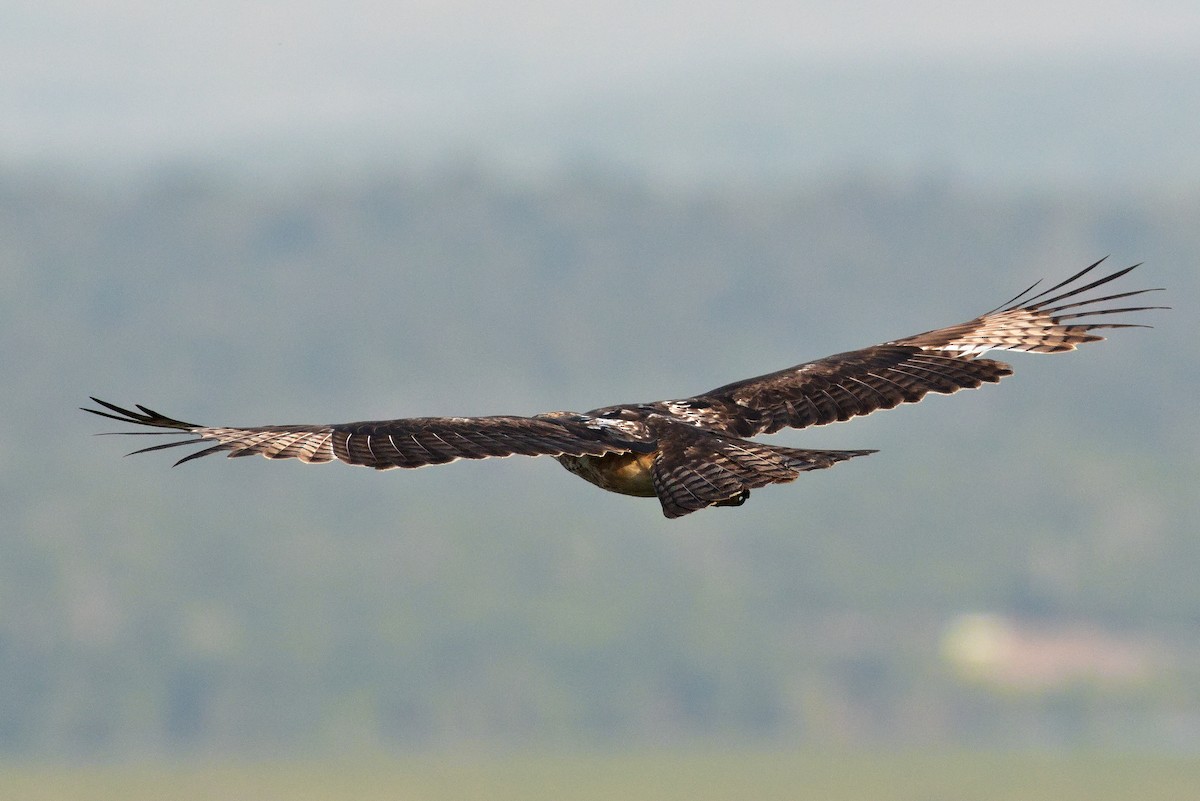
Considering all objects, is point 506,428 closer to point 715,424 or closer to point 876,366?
point 715,424

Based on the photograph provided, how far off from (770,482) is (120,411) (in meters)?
6.19

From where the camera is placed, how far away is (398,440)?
21000mm

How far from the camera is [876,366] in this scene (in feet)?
84.5

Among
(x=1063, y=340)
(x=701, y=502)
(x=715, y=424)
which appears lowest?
(x=701, y=502)

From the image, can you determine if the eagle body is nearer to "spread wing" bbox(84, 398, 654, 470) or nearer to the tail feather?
the tail feather

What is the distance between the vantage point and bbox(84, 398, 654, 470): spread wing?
20375 millimetres

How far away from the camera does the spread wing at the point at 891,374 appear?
2469 cm

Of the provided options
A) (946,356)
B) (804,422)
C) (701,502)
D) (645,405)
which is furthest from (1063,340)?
(701,502)

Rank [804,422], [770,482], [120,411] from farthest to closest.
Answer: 1. [804,422]
2. [770,482]
3. [120,411]

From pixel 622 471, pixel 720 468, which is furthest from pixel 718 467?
pixel 622 471

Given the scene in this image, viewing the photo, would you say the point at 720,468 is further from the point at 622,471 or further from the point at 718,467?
the point at 622,471

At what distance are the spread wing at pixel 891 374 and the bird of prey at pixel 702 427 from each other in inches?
0.8

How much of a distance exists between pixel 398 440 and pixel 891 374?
718 centimetres

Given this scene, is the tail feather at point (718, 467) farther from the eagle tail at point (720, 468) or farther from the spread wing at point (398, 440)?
the spread wing at point (398, 440)
